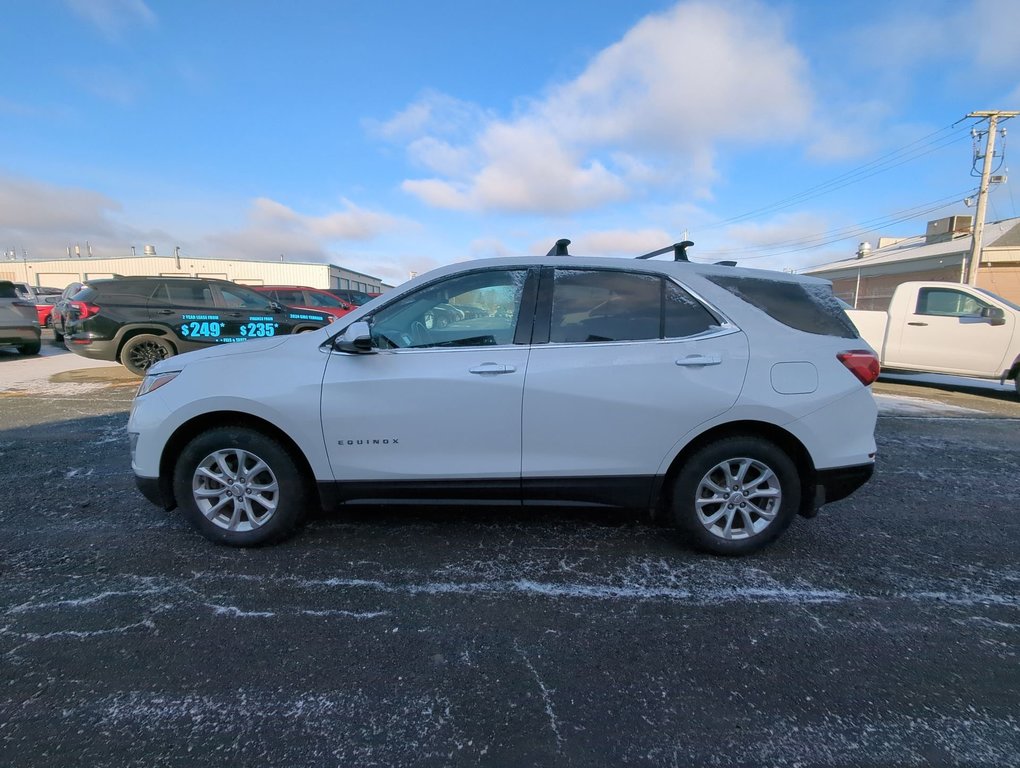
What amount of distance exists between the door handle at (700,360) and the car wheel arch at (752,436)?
0.36 meters

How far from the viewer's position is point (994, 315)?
8445mm

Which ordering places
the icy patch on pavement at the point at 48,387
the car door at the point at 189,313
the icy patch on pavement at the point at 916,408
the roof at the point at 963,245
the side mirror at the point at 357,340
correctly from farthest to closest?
the roof at the point at 963,245 → the car door at the point at 189,313 → the icy patch on pavement at the point at 48,387 → the icy patch on pavement at the point at 916,408 → the side mirror at the point at 357,340

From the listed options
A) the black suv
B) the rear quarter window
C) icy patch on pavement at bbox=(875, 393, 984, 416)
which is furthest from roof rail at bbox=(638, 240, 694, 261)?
the black suv

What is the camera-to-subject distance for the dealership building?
4650cm

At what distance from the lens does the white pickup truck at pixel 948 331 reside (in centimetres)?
841

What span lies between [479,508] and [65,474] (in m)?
3.58

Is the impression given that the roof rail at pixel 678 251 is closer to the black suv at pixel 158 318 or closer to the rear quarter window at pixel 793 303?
the rear quarter window at pixel 793 303

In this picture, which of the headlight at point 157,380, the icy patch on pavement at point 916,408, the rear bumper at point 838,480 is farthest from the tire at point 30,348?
the icy patch on pavement at point 916,408

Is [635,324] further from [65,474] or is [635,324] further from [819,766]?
[65,474]

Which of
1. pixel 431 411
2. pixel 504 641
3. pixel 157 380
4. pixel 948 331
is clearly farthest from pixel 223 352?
pixel 948 331

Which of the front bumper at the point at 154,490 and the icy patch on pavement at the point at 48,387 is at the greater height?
the front bumper at the point at 154,490

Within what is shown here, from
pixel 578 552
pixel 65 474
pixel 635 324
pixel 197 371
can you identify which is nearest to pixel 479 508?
pixel 578 552

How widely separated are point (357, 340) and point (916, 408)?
323 inches

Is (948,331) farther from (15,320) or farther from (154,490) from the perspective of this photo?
(15,320)
